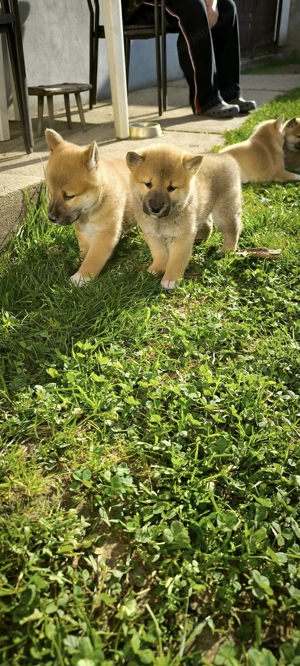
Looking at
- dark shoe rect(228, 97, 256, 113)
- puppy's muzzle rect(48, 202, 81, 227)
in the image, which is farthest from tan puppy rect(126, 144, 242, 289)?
dark shoe rect(228, 97, 256, 113)

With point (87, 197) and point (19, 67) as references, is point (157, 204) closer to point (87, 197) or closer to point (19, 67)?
point (87, 197)

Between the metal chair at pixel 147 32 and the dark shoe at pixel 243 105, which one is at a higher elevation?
the metal chair at pixel 147 32

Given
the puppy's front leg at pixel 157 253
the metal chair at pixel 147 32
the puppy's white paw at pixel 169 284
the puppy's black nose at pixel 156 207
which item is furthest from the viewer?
the metal chair at pixel 147 32

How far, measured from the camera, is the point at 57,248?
3.13 m

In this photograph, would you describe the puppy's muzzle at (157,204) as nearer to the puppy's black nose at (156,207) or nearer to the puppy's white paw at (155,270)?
the puppy's black nose at (156,207)

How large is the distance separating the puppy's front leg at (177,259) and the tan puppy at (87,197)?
0.33 meters

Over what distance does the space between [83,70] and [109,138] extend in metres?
2.34

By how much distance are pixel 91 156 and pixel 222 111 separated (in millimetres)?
3252

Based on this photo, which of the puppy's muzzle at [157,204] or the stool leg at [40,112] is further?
the stool leg at [40,112]

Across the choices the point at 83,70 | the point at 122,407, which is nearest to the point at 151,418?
the point at 122,407

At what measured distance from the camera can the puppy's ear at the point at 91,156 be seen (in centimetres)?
259

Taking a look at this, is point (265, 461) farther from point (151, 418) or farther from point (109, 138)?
point (109, 138)

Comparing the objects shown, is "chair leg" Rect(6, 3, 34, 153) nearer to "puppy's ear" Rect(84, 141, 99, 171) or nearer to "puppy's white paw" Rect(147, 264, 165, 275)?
"puppy's ear" Rect(84, 141, 99, 171)

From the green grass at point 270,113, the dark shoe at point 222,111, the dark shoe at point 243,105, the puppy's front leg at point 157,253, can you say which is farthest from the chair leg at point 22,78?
the dark shoe at point 243,105
